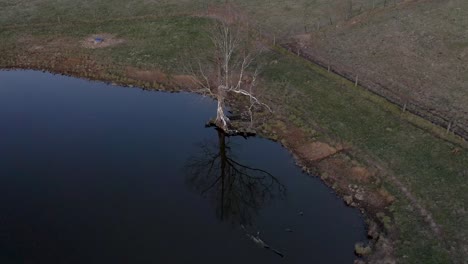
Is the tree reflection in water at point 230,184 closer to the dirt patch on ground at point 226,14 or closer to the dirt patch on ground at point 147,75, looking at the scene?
the dirt patch on ground at point 147,75

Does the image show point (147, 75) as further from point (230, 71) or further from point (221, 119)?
point (221, 119)

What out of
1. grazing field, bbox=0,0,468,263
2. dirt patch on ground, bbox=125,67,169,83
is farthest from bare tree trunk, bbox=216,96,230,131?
dirt patch on ground, bbox=125,67,169,83

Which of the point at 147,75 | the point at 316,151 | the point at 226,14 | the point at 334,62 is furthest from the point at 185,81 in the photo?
the point at 316,151

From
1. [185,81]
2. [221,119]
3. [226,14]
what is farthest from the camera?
[226,14]

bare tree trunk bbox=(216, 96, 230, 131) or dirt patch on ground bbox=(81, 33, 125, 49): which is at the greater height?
dirt patch on ground bbox=(81, 33, 125, 49)

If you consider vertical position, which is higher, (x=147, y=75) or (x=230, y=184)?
(x=147, y=75)

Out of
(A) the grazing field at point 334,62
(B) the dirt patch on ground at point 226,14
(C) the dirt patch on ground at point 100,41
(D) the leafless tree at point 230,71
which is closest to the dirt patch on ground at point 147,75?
(A) the grazing field at point 334,62

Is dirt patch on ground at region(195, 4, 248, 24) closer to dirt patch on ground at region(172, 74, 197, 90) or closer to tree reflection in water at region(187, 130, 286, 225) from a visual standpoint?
dirt patch on ground at region(172, 74, 197, 90)
